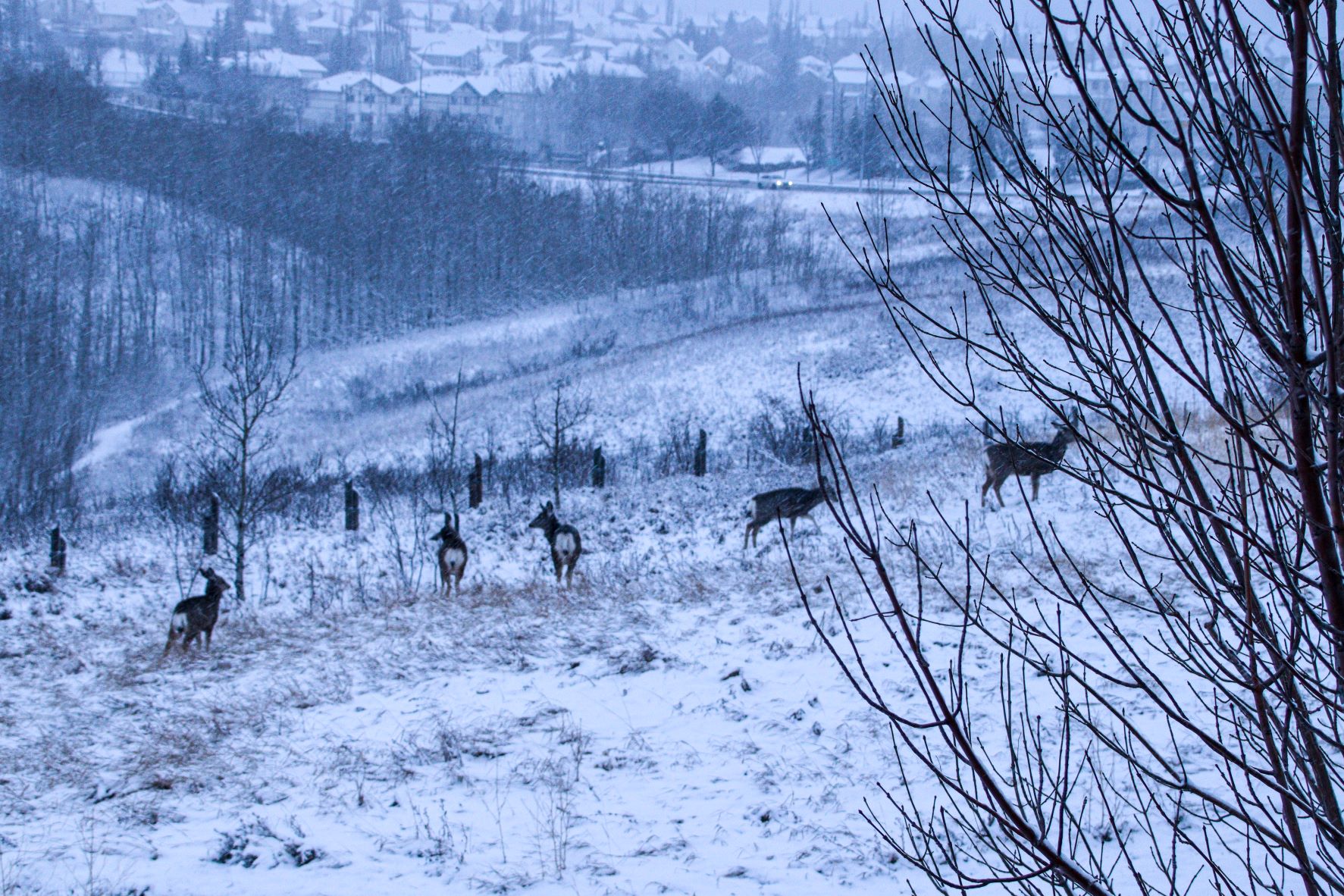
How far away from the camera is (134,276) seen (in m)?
54.5

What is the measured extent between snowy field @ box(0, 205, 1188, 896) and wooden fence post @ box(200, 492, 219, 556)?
0.27 metres

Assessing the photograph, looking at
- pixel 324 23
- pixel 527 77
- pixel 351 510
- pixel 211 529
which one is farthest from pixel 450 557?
pixel 324 23

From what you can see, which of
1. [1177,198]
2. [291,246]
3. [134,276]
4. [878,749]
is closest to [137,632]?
[878,749]

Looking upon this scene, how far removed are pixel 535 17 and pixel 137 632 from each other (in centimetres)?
19206

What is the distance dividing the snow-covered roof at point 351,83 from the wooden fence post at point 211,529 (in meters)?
90.2

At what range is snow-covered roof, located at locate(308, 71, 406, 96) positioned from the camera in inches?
3735

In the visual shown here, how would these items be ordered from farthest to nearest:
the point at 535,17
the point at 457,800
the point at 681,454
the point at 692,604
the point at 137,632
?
the point at 535,17 → the point at 681,454 → the point at 137,632 → the point at 692,604 → the point at 457,800

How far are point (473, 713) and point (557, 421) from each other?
9898 millimetres

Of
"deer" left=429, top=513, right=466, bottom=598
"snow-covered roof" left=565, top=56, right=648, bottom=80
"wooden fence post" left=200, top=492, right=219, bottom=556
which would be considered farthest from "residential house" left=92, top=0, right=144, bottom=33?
"deer" left=429, top=513, right=466, bottom=598

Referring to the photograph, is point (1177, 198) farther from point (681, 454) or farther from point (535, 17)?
point (535, 17)

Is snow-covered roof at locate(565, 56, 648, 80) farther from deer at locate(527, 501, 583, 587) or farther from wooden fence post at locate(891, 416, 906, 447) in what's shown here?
deer at locate(527, 501, 583, 587)

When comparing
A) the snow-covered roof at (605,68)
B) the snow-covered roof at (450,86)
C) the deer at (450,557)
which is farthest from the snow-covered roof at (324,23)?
the deer at (450,557)

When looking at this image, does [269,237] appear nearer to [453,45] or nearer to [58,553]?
[58,553]

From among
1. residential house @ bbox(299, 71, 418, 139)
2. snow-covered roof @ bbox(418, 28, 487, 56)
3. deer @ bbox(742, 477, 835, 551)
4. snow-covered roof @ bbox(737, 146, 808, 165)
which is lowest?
deer @ bbox(742, 477, 835, 551)
